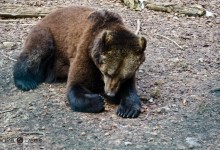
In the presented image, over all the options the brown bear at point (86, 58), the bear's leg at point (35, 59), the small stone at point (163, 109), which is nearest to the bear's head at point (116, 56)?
Result: the brown bear at point (86, 58)

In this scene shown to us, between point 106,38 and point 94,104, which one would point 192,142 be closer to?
point 94,104

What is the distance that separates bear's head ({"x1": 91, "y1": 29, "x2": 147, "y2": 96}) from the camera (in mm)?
6859

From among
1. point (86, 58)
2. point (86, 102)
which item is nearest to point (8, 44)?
point (86, 58)

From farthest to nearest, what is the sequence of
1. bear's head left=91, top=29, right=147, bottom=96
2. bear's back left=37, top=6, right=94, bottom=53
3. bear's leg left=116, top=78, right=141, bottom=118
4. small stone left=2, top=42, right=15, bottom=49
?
small stone left=2, top=42, right=15, bottom=49 → bear's back left=37, top=6, right=94, bottom=53 → bear's leg left=116, top=78, right=141, bottom=118 → bear's head left=91, top=29, right=147, bottom=96

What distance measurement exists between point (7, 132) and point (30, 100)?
103cm

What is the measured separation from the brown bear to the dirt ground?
0.19 meters

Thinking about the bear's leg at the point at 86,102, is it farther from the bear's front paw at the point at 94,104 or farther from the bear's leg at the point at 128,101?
the bear's leg at the point at 128,101

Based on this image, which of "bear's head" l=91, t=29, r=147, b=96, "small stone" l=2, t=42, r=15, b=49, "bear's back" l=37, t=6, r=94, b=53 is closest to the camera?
"bear's head" l=91, t=29, r=147, b=96

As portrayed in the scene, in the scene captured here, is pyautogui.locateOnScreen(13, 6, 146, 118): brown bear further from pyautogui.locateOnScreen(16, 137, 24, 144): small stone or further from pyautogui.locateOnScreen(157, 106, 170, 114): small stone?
pyautogui.locateOnScreen(16, 137, 24, 144): small stone

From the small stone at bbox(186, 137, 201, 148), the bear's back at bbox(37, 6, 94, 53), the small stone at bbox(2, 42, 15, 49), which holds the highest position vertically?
the bear's back at bbox(37, 6, 94, 53)

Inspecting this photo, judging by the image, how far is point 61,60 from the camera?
8203 millimetres

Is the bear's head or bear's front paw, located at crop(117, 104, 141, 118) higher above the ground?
the bear's head

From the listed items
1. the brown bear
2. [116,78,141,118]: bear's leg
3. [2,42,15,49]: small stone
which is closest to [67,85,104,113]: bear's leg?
the brown bear

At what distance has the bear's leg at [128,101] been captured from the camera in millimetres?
6961
